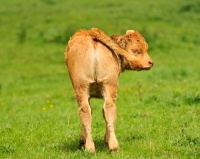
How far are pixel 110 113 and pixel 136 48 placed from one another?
113cm

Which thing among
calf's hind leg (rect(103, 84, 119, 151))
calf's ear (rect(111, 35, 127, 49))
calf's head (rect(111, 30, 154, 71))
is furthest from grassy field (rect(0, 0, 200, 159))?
calf's ear (rect(111, 35, 127, 49))

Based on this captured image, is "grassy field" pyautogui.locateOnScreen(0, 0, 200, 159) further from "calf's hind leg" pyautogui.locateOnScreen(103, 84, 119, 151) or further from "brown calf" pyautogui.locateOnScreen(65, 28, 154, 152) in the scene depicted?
"brown calf" pyautogui.locateOnScreen(65, 28, 154, 152)

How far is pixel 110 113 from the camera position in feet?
21.4

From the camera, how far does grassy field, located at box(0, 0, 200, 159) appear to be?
737cm

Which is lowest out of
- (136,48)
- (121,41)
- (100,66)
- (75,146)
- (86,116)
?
(75,146)

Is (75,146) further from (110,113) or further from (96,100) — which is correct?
(96,100)

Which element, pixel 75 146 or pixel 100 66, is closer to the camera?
pixel 100 66

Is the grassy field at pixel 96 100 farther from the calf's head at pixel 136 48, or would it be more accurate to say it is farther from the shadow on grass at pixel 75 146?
the calf's head at pixel 136 48

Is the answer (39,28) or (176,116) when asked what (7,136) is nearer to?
(176,116)

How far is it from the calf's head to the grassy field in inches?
49.3

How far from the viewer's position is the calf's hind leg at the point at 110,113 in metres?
6.46

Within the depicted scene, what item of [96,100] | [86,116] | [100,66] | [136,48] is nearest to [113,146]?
[86,116]

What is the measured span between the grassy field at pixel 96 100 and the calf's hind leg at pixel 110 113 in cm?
17

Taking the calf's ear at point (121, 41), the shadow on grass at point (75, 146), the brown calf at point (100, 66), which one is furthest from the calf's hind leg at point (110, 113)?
the calf's ear at point (121, 41)
